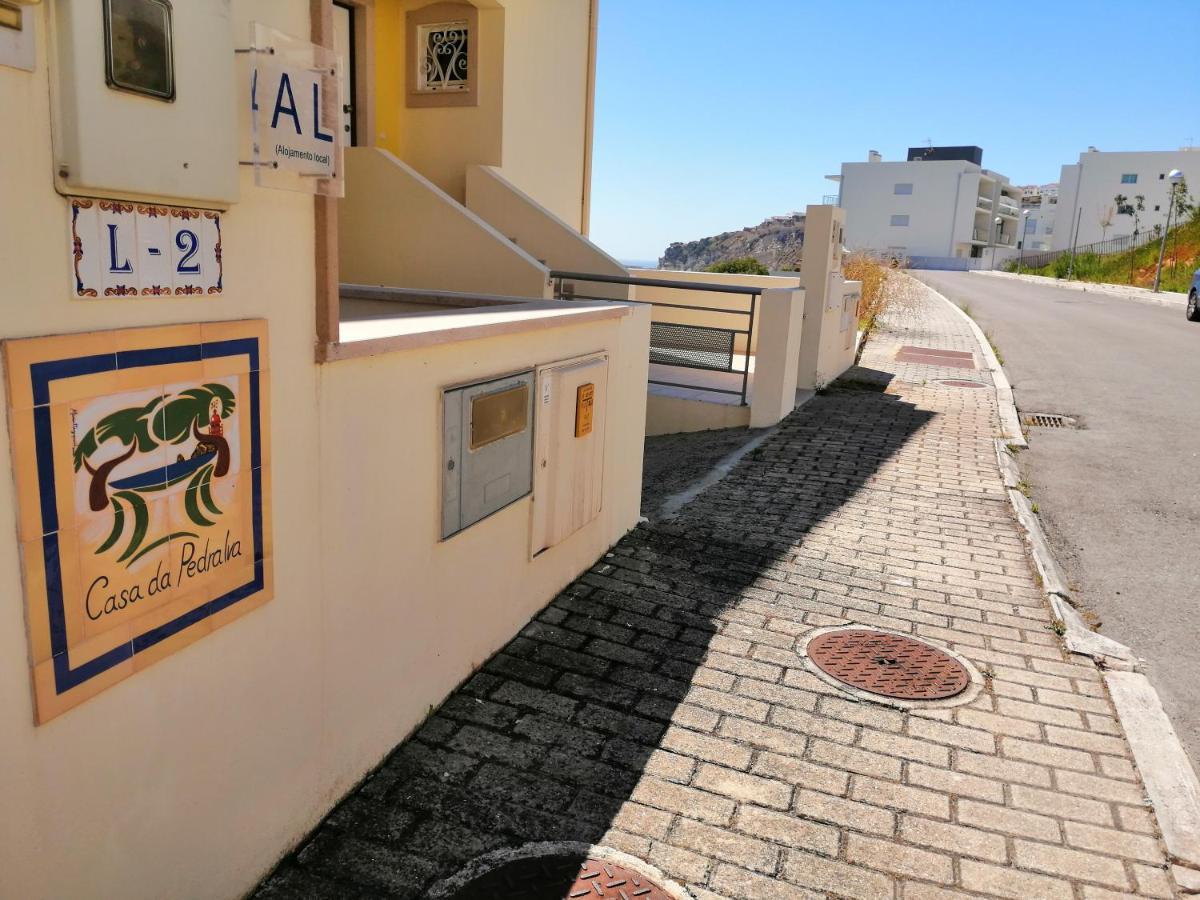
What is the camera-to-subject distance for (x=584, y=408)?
524cm

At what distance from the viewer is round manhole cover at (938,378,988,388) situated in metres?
13.8

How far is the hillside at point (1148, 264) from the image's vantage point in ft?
143

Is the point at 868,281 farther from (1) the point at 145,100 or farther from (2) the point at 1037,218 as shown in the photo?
(2) the point at 1037,218

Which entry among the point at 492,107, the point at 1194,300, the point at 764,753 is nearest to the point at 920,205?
the point at 1194,300

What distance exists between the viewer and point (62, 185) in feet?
6.82

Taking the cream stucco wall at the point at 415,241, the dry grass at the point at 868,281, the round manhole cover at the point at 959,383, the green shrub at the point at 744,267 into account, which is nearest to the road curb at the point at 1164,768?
the cream stucco wall at the point at 415,241

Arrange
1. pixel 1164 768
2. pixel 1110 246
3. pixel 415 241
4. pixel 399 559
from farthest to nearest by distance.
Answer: pixel 1110 246
pixel 415 241
pixel 1164 768
pixel 399 559

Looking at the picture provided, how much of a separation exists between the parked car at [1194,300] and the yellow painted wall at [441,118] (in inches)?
854

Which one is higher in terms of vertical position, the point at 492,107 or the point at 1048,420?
the point at 492,107

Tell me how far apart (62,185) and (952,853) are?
11.1 ft

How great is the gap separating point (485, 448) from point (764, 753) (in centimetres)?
176

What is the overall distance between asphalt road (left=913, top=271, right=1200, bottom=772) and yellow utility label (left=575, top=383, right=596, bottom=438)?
3.14m

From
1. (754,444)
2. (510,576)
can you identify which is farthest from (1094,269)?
(510,576)

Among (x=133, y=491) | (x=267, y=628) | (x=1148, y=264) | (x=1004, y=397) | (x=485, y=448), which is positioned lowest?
(x=1004, y=397)
